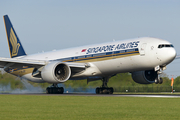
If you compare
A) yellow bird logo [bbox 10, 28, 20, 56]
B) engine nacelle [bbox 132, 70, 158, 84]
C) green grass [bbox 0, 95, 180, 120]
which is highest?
yellow bird logo [bbox 10, 28, 20, 56]

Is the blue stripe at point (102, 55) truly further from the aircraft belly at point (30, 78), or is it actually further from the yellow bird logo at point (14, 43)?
the yellow bird logo at point (14, 43)

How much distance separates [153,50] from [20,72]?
695 inches

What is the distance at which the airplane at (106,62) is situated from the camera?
85.8 ft

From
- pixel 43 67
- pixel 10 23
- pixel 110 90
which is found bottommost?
pixel 110 90

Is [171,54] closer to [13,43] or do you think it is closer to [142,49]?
[142,49]

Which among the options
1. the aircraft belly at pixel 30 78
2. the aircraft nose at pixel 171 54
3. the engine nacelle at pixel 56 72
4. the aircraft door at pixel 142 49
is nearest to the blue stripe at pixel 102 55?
the aircraft door at pixel 142 49

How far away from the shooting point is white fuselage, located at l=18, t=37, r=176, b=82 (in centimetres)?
2597

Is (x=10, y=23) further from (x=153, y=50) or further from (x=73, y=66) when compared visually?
(x=153, y=50)

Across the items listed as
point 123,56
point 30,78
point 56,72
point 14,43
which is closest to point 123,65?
point 123,56

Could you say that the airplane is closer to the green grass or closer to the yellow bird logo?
the yellow bird logo

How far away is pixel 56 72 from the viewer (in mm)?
28672

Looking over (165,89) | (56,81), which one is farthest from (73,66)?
(165,89)

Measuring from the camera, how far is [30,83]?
123ft

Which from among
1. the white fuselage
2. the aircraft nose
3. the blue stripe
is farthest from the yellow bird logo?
the aircraft nose
